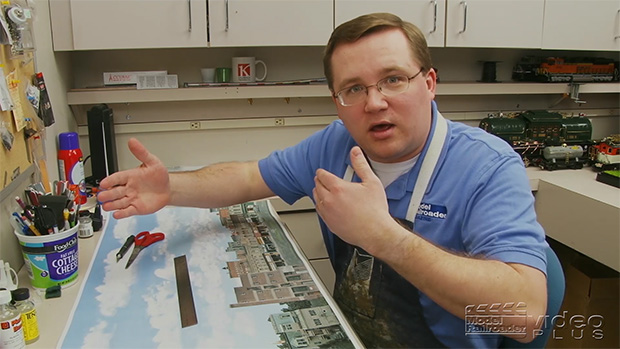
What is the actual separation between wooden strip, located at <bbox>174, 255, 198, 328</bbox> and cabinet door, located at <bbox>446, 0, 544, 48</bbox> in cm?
144

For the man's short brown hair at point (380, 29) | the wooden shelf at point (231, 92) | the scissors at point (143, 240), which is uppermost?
the man's short brown hair at point (380, 29)

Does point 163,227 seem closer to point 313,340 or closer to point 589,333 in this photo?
point 313,340

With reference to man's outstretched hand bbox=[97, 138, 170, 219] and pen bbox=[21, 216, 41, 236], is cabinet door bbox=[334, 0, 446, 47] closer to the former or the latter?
man's outstretched hand bbox=[97, 138, 170, 219]

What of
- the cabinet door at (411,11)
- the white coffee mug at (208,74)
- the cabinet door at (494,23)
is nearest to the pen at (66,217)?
the white coffee mug at (208,74)

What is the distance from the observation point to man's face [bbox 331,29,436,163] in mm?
1155

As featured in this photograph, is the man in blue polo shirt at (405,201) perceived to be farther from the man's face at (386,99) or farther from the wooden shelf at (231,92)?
the wooden shelf at (231,92)

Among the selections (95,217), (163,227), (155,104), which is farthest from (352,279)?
(155,104)

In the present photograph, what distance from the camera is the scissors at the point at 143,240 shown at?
126cm

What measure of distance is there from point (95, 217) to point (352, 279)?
2.45 ft

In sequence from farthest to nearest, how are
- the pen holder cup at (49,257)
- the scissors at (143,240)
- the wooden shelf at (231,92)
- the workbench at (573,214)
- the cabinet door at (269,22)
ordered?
the wooden shelf at (231,92), the cabinet door at (269,22), the workbench at (573,214), the scissors at (143,240), the pen holder cup at (49,257)

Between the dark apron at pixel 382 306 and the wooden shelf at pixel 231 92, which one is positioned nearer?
the dark apron at pixel 382 306

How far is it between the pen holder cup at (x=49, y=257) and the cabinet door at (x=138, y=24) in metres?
0.96

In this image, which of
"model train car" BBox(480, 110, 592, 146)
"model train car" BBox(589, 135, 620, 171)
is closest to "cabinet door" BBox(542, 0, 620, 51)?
"model train car" BBox(480, 110, 592, 146)

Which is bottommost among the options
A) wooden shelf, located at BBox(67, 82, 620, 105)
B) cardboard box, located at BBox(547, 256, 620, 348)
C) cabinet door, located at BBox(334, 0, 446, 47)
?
cardboard box, located at BBox(547, 256, 620, 348)
